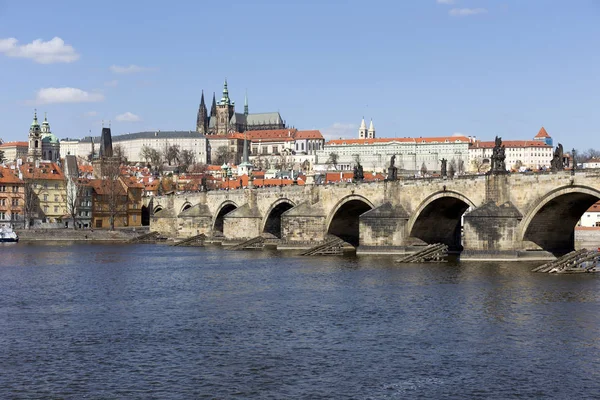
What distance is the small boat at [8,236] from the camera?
86250 mm

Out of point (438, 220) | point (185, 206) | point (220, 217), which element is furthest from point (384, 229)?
point (185, 206)

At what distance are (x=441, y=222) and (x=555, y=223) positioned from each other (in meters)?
10.5

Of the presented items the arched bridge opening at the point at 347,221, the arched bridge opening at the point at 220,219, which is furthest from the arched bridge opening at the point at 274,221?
the arched bridge opening at the point at 220,219

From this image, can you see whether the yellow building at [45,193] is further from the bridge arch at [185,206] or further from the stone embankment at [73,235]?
the bridge arch at [185,206]

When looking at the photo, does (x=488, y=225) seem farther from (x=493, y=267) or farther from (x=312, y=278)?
(x=312, y=278)

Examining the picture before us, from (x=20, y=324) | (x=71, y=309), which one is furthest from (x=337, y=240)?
(x=20, y=324)

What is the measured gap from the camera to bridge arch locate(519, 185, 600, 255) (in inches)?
1849

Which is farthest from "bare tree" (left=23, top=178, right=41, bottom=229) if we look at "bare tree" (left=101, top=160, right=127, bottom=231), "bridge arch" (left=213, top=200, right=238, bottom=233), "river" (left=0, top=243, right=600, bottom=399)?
"river" (left=0, top=243, right=600, bottom=399)

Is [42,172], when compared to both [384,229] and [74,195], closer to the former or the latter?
[74,195]

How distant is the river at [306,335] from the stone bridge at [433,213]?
2667 mm

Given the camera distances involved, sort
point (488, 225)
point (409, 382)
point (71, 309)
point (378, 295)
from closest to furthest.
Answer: point (409, 382) → point (71, 309) → point (378, 295) → point (488, 225)

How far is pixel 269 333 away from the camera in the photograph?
28.8 metres

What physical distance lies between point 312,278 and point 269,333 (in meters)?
15.9

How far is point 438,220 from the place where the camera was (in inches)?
2281
